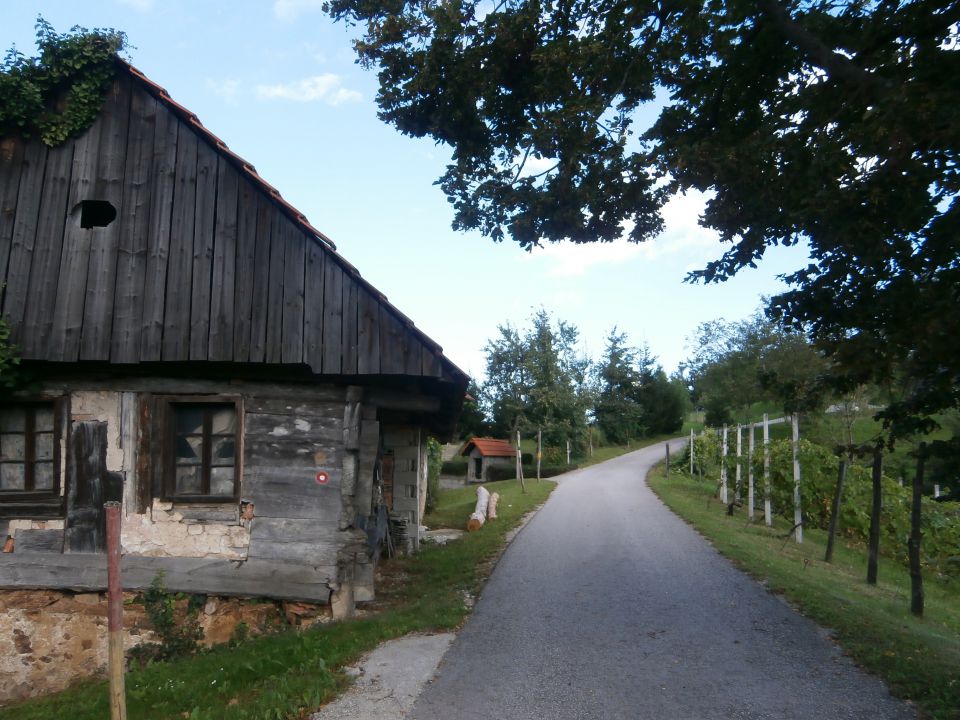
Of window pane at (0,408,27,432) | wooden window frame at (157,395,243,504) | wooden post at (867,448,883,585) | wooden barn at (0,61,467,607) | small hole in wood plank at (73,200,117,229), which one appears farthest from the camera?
wooden post at (867,448,883,585)

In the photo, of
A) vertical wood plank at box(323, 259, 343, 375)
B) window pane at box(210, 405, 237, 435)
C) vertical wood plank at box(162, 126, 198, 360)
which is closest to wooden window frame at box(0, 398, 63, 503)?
vertical wood plank at box(162, 126, 198, 360)

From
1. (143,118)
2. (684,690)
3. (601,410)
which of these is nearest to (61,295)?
(143,118)

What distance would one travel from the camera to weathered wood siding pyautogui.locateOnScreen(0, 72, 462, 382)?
8.77 m

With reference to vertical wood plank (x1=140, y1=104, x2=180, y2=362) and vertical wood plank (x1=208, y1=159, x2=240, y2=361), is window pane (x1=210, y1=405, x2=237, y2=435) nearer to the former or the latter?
vertical wood plank (x1=208, y1=159, x2=240, y2=361)

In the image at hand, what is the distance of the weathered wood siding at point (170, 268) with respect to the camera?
345 inches

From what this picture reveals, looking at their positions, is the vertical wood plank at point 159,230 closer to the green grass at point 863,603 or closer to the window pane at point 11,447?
the window pane at point 11,447

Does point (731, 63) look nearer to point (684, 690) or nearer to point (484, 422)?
point (684, 690)

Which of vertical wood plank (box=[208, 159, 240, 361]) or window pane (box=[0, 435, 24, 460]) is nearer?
vertical wood plank (box=[208, 159, 240, 361])

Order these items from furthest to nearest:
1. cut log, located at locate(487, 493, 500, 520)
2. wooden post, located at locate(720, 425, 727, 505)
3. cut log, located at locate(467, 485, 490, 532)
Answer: wooden post, located at locate(720, 425, 727, 505)
cut log, located at locate(487, 493, 500, 520)
cut log, located at locate(467, 485, 490, 532)

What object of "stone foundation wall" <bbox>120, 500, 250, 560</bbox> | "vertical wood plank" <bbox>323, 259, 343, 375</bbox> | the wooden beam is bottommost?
the wooden beam

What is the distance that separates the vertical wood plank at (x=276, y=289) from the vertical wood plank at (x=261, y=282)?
0.12 ft

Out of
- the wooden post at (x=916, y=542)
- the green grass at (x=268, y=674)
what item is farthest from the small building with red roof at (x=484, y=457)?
the wooden post at (x=916, y=542)

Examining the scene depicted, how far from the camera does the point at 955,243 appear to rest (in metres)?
6.10

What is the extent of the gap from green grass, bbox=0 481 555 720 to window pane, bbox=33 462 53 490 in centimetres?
233
